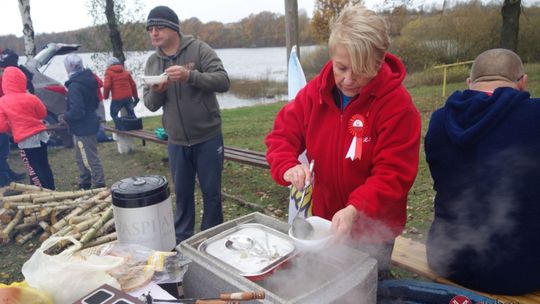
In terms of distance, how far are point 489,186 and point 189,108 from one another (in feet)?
7.84

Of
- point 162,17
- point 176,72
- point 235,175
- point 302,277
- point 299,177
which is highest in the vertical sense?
point 162,17

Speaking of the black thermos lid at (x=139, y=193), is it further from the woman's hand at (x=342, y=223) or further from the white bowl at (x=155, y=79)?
the white bowl at (x=155, y=79)

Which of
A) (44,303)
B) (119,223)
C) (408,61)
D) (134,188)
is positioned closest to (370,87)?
(134,188)

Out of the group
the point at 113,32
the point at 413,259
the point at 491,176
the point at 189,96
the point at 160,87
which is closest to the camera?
the point at 491,176

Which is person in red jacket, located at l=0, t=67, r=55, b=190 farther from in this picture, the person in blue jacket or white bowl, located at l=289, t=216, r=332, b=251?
white bowl, located at l=289, t=216, r=332, b=251

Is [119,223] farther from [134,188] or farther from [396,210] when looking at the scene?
[396,210]

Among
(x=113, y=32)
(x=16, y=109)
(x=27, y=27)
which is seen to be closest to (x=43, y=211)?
(x=16, y=109)

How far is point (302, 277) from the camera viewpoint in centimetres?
153

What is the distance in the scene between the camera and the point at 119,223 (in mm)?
1804

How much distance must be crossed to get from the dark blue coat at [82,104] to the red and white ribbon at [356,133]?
4.58 metres

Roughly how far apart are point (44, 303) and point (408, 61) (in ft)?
61.8

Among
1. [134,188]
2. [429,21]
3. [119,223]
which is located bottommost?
[119,223]

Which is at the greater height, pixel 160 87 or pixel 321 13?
pixel 321 13

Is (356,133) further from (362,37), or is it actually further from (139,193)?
(139,193)
